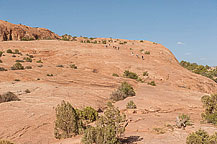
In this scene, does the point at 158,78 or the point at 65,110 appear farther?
the point at 158,78

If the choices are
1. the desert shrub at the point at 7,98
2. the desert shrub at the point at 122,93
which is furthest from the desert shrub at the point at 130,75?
the desert shrub at the point at 7,98

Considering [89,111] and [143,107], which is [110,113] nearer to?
[89,111]

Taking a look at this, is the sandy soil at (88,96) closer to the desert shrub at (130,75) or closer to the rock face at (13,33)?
the desert shrub at (130,75)

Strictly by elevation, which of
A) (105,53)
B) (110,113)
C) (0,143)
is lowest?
(0,143)

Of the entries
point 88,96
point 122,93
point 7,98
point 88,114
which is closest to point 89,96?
point 88,96

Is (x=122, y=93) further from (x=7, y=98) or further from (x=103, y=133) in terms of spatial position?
(x=103, y=133)

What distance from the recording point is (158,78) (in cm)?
2675

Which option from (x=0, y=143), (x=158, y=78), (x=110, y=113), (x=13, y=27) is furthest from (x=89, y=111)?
(x=13, y=27)

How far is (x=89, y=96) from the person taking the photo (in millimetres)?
13414

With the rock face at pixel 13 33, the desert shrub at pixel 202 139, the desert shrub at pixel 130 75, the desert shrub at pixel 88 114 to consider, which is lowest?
the desert shrub at pixel 88 114

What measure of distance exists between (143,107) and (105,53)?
23.6m

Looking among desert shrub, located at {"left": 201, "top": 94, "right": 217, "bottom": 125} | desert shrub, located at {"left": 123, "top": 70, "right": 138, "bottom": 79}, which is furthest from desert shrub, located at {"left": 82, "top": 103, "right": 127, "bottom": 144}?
desert shrub, located at {"left": 123, "top": 70, "right": 138, "bottom": 79}

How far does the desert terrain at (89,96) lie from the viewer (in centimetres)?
693

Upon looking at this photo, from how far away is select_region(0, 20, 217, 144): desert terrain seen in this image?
6.93 m
